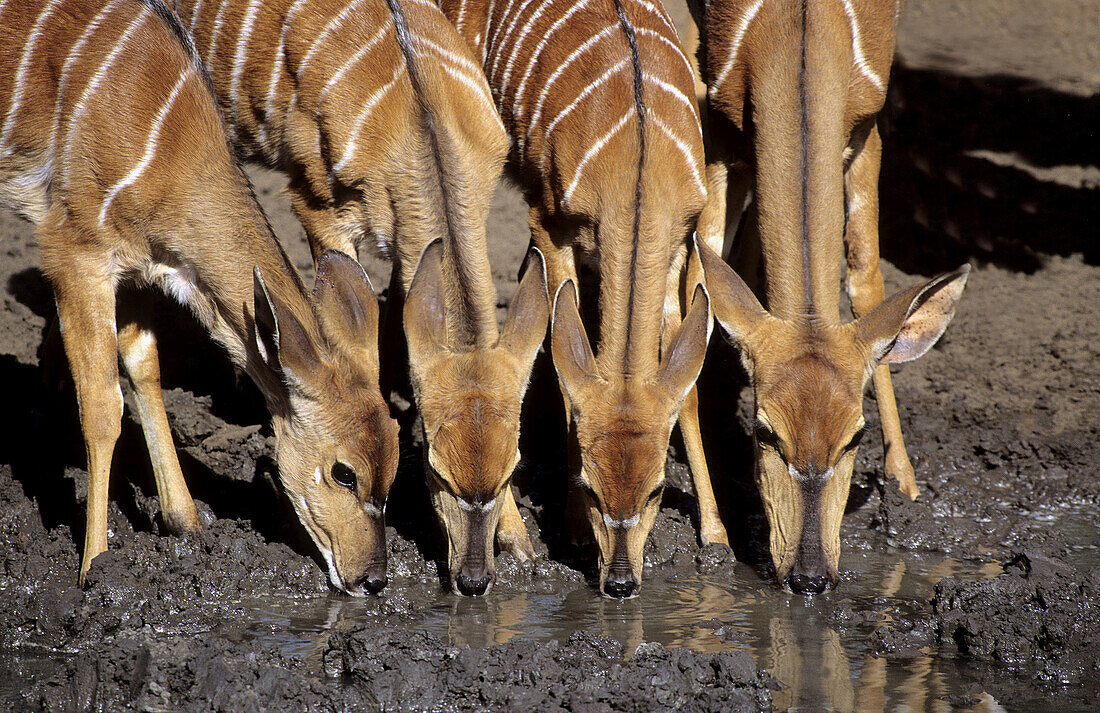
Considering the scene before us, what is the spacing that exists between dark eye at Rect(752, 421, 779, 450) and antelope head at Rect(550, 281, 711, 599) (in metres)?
0.37

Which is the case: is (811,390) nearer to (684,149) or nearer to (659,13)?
(684,149)

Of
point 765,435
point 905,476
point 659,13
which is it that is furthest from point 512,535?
point 659,13

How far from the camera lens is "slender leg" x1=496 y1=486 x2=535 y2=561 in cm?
591

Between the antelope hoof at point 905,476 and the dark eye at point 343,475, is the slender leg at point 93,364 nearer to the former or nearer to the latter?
the dark eye at point 343,475

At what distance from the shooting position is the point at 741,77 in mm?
6348

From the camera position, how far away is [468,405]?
5301 mm

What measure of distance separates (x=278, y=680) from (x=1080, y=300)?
659 centimetres

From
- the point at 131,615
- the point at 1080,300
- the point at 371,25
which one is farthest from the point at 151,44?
the point at 1080,300

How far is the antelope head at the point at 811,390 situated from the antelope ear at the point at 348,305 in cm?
156

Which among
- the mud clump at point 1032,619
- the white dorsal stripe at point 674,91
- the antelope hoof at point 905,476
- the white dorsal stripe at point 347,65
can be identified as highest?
the white dorsal stripe at point 674,91

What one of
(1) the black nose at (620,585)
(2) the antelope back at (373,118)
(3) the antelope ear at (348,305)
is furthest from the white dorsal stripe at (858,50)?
(1) the black nose at (620,585)

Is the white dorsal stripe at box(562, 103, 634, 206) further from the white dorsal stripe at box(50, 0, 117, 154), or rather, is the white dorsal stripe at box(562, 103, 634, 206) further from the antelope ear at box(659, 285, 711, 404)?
the white dorsal stripe at box(50, 0, 117, 154)

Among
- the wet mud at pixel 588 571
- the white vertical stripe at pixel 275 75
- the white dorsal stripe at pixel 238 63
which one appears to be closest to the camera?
the wet mud at pixel 588 571

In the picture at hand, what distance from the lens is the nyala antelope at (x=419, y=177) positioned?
5.38 metres
